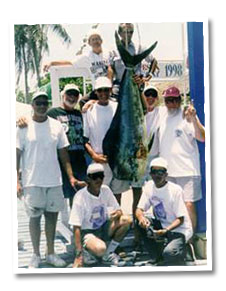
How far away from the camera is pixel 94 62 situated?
8.25 m

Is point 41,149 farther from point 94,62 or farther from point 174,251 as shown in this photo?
point 174,251

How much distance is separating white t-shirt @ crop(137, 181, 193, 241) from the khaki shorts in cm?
61

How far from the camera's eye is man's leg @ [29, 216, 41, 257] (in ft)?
27.3

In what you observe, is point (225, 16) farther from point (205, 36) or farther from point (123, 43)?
point (123, 43)

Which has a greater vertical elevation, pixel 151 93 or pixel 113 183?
pixel 151 93

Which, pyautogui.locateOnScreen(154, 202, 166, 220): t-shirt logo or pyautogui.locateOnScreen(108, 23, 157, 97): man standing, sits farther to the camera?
pyautogui.locateOnScreen(154, 202, 166, 220): t-shirt logo

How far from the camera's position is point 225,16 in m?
8.27

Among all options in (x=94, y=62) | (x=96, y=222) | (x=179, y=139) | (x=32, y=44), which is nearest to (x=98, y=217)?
(x=96, y=222)

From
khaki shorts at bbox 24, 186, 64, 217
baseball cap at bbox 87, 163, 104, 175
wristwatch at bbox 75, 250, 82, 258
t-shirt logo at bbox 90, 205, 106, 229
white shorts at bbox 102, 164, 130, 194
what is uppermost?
baseball cap at bbox 87, 163, 104, 175

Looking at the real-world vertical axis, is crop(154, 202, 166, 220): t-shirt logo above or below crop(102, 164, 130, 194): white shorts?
below

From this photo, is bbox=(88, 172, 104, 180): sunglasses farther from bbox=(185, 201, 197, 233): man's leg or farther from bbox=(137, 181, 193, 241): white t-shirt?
bbox=(185, 201, 197, 233): man's leg

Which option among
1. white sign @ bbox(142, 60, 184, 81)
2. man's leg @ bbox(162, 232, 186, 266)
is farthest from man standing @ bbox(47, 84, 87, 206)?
man's leg @ bbox(162, 232, 186, 266)

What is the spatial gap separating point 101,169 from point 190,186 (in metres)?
0.68
